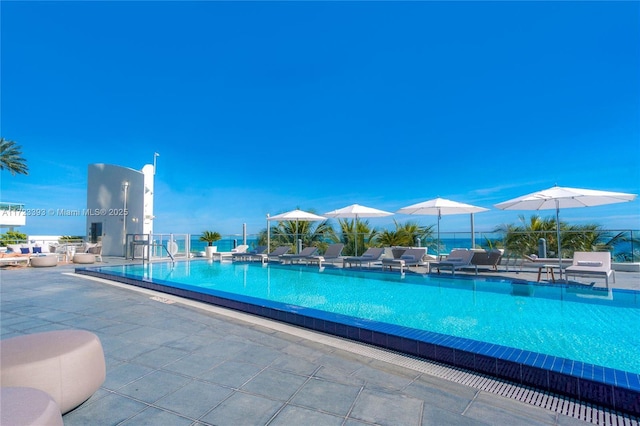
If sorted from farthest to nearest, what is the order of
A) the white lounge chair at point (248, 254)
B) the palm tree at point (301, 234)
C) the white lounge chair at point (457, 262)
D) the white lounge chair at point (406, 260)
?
1. the palm tree at point (301, 234)
2. the white lounge chair at point (248, 254)
3. the white lounge chair at point (406, 260)
4. the white lounge chair at point (457, 262)

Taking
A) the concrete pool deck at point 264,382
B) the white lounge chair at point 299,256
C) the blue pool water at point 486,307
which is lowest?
the blue pool water at point 486,307

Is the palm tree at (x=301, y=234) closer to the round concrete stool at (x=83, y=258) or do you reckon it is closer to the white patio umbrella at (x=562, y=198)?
the round concrete stool at (x=83, y=258)

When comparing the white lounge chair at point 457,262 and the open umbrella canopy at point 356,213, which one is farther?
the open umbrella canopy at point 356,213

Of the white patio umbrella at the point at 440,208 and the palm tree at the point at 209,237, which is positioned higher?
the white patio umbrella at the point at 440,208

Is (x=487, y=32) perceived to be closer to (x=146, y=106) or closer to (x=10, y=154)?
(x=146, y=106)

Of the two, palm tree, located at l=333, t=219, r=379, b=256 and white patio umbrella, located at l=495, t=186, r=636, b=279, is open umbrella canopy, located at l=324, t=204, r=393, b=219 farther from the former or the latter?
white patio umbrella, located at l=495, t=186, r=636, b=279

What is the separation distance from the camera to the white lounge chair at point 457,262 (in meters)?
8.38

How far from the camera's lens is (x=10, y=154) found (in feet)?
62.2

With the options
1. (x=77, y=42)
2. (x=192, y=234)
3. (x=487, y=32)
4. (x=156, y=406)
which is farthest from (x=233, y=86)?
(x=156, y=406)

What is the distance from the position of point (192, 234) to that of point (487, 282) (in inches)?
483

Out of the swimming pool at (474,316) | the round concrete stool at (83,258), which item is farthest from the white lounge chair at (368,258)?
the round concrete stool at (83,258)

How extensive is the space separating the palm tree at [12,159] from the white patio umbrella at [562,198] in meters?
24.8

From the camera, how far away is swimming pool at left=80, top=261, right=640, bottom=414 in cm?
277

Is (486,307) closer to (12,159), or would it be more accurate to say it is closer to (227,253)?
(227,253)
